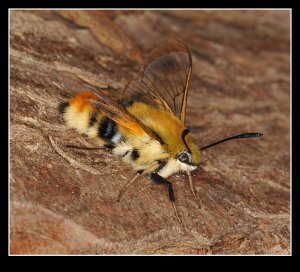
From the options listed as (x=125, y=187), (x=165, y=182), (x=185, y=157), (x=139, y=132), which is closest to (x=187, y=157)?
(x=185, y=157)

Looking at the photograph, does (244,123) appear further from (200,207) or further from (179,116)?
(200,207)

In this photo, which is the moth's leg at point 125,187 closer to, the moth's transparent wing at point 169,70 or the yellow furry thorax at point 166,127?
the yellow furry thorax at point 166,127

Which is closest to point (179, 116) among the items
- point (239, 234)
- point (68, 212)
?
point (239, 234)

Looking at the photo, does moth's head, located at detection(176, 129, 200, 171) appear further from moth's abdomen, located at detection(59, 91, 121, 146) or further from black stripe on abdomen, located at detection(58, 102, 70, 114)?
black stripe on abdomen, located at detection(58, 102, 70, 114)

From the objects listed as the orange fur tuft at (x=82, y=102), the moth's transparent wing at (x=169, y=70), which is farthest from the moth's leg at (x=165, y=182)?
the moth's transparent wing at (x=169, y=70)

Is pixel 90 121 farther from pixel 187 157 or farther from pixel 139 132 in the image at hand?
pixel 187 157
